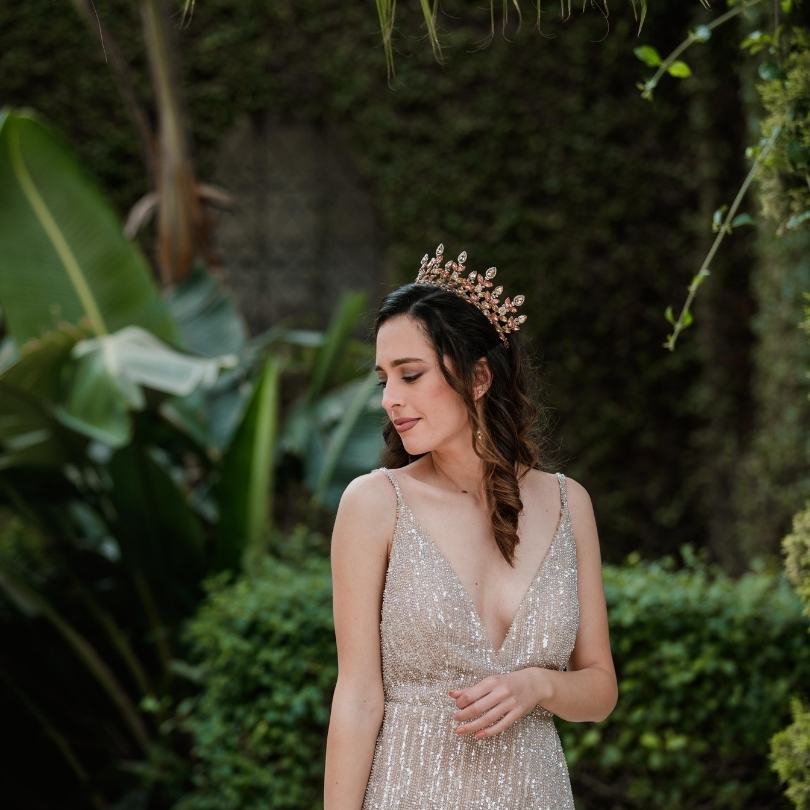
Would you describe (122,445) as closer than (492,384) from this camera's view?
No

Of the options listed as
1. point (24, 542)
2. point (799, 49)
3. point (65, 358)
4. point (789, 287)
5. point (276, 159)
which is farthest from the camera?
point (276, 159)

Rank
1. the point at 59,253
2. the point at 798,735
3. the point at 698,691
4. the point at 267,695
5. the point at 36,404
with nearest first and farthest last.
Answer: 1. the point at 798,735
2. the point at 698,691
3. the point at 267,695
4. the point at 36,404
5. the point at 59,253

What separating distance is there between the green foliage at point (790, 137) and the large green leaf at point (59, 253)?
3.39 m

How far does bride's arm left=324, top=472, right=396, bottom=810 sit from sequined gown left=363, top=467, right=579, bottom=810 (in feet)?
0.13

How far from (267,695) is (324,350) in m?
2.02

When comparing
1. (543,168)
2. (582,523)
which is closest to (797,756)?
(582,523)

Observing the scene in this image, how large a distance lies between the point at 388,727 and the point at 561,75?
21.4 feet

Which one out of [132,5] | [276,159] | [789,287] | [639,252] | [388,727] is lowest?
[388,727]

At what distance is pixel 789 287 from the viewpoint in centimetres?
588

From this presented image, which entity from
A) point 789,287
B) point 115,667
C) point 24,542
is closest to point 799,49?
point 789,287

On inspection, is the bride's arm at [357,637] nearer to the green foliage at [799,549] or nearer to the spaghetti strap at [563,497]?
the spaghetti strap at [563,497]

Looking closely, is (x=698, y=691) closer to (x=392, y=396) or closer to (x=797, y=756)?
(x=797, y=756)

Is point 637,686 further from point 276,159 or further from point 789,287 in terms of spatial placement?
point 276,159

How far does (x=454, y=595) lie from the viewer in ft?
7.79
